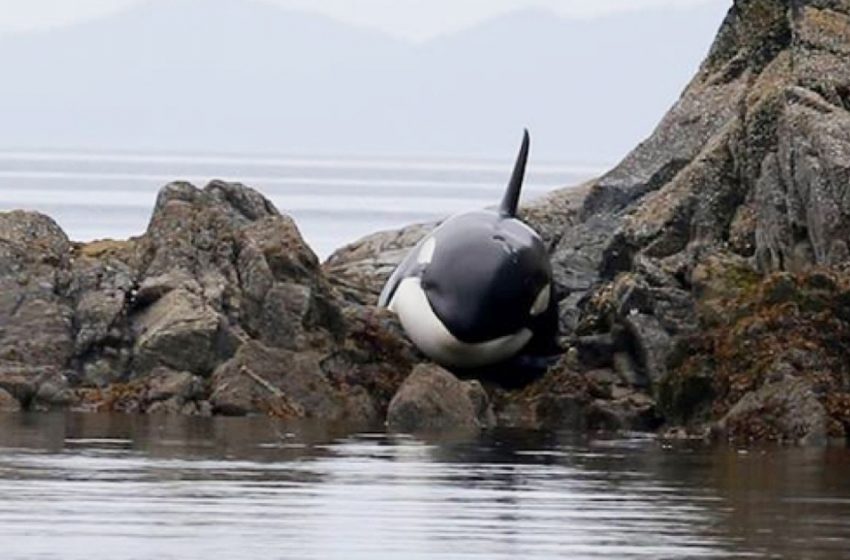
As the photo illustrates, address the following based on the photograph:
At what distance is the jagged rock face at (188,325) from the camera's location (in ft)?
92.5

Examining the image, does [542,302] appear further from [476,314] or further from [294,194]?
[294,194]

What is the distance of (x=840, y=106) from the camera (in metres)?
31.2

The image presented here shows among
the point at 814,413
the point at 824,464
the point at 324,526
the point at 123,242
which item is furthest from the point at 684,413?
the point at 324,526

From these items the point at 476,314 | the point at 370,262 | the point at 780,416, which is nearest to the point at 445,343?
the point at 476,314

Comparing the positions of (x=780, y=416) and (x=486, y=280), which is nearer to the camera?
(x=780, y=416)

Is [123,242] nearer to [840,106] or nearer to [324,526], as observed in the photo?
[840,106]

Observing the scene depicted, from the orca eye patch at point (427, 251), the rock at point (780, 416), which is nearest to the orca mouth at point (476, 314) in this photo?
the orca eye patch at point (427, 251)

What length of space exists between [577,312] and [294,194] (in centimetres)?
10496

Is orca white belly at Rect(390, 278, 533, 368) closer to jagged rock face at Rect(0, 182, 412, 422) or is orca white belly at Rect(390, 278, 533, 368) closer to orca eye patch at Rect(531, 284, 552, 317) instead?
orca eye patch at Rect(531, 284, 552, 317)

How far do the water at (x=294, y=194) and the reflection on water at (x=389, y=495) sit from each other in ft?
103

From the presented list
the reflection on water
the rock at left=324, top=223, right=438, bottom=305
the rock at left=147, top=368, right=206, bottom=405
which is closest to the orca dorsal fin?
the rock at left=324, top=223, right=438, bottom=305

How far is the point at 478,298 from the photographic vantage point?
30.7 m

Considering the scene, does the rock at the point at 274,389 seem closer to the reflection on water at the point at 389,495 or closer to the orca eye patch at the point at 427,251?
the reflection on water at the point at 389,495

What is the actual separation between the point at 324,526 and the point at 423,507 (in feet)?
4.96
